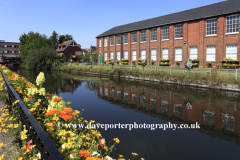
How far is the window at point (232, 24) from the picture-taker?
21.3 m

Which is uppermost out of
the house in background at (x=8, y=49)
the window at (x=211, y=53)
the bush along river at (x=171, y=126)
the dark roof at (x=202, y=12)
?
the house in background at (x=8, y=49)

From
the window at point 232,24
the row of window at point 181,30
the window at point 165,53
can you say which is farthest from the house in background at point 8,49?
the window at point 232,24

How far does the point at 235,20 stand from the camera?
2141 centimetres

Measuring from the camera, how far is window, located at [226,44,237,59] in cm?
2147

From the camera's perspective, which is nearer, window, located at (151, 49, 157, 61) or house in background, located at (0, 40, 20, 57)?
window, located at (151, 49, 157, 61)

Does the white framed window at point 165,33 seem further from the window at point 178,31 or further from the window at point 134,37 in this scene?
the window at point 134,37

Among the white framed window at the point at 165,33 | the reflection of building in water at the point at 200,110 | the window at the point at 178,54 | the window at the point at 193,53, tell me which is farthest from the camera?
the white framed window at the point at 165,33

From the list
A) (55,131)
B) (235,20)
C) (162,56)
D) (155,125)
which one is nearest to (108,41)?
(162,56)

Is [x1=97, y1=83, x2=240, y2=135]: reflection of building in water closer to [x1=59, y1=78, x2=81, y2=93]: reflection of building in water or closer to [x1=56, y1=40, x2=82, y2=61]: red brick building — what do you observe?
[x1=59, y1=78, x2=81, y2=93]: reflection of building in water

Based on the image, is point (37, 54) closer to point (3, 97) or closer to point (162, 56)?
point (162, 56)

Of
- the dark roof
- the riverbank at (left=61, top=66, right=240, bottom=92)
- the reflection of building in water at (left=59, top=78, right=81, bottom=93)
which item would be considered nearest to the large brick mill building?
the dark roof

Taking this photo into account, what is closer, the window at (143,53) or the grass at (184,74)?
the grass at (184,74)

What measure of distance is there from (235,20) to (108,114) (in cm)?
2048

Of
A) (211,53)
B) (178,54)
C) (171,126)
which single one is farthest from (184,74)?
(171,126)
